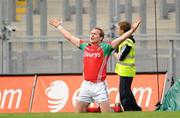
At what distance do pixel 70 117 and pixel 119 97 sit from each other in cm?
476

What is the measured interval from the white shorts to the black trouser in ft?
7.90

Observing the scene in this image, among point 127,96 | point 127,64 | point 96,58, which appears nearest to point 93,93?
point 96,58

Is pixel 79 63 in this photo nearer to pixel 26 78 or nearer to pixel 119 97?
pixel 26 78

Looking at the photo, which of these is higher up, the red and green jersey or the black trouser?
the red and green jersey

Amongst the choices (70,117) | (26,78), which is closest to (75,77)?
(26,78)

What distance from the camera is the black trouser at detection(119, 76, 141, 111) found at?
53.4ft

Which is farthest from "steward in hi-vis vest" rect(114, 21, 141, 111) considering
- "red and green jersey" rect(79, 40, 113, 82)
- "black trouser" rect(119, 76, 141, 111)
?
"red and green jersey" rect(79, 40, 113, 82)

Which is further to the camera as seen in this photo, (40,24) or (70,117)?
(40,24)

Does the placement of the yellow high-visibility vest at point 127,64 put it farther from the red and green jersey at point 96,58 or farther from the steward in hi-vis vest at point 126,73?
the red and green jersey at point 96,58

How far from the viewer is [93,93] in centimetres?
1378

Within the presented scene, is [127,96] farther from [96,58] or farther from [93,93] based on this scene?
[93,93]

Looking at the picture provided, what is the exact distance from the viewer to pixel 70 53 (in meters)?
19.6

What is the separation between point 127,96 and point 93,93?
2.61 m

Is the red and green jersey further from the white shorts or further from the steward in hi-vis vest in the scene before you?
the steward in hi-vis vest
